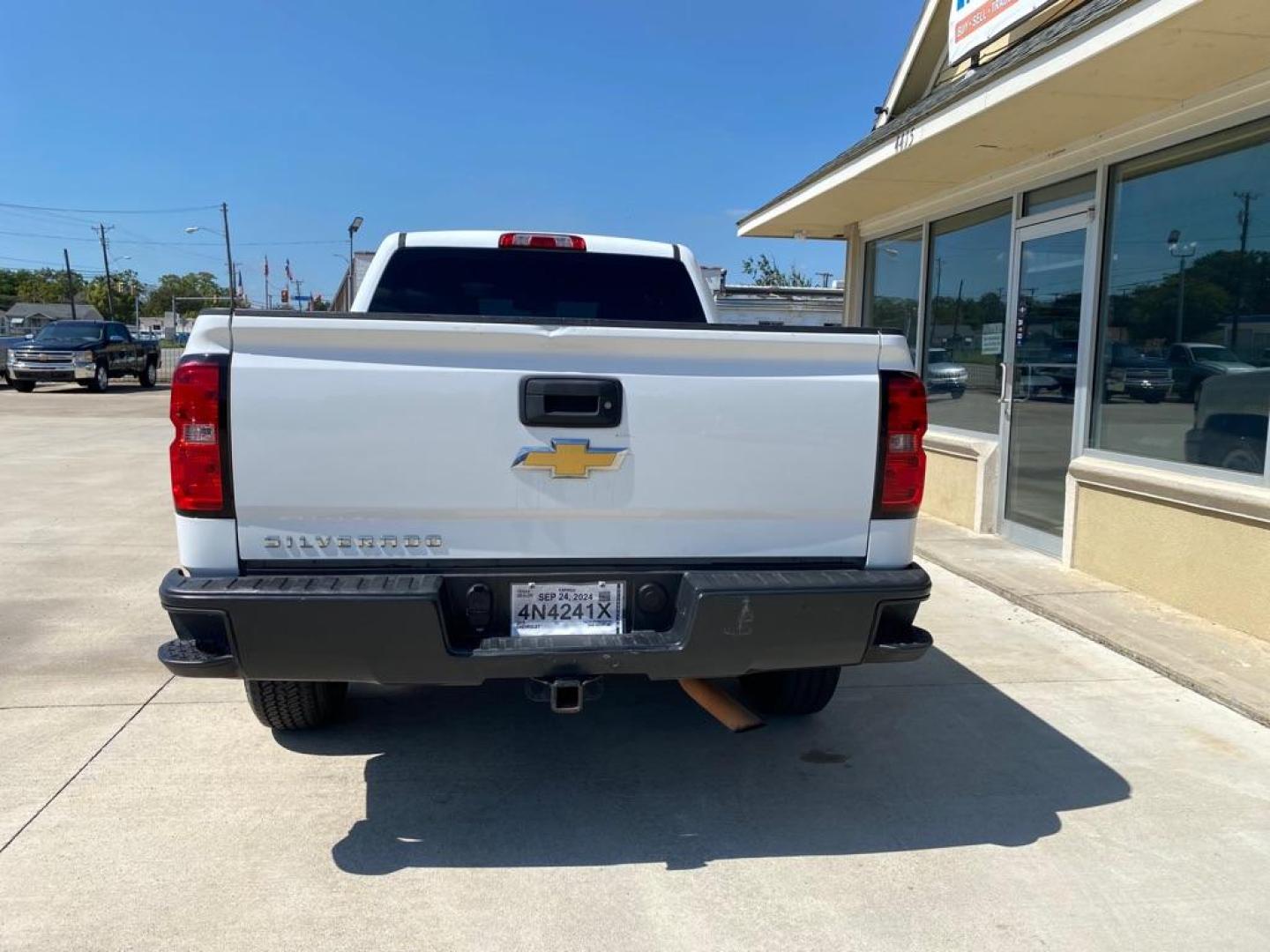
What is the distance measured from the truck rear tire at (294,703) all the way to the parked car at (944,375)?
6760mm

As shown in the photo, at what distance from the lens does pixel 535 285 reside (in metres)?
4.81

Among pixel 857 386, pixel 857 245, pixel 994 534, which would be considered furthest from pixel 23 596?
pixel 857 245

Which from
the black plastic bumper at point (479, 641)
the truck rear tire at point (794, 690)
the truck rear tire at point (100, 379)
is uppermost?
the black plastic bumper at point (479, 641)

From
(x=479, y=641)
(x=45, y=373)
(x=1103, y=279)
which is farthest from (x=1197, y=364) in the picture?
(x=45, y=373)

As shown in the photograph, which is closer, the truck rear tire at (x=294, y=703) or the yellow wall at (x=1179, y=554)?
the truck rear tire at (x=294, y=703)

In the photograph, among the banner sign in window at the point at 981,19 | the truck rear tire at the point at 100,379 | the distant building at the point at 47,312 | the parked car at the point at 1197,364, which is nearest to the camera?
the parked car at the point at 1197,364

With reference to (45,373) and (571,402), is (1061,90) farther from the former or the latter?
(45,373)

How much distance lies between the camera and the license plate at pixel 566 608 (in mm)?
3072

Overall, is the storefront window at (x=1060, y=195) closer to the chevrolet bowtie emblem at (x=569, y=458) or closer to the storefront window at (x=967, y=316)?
the storefront window at (x=967, y=316)

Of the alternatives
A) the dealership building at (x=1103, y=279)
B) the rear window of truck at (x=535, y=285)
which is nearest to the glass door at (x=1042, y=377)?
the dealership building at (x=1103, y=279)

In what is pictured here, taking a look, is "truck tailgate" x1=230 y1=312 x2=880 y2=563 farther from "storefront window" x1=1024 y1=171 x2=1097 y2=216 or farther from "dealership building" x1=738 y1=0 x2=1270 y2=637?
"storefront window" x1=1024 y1=171 x2=1097 y2=216

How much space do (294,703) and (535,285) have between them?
2.25 m

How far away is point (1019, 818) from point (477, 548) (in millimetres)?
2247

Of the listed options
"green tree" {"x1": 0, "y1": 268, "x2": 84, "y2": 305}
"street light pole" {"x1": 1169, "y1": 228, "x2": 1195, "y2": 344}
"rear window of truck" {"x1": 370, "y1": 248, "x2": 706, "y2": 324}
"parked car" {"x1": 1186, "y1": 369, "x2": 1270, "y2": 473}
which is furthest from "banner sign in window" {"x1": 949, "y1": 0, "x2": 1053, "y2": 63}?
"green tree" {"x1": 0, "y1": 268, "x2": 84, "y2": 305}
